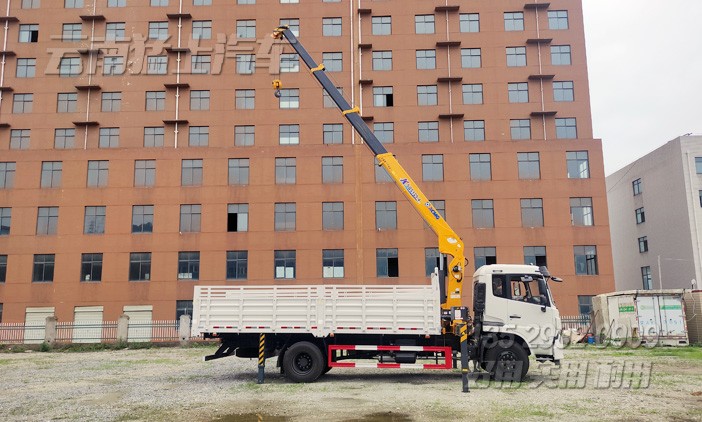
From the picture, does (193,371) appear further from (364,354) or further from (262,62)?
(262,62)

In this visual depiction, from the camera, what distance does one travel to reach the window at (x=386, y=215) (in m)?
42.8

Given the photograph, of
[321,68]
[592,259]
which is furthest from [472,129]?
[321,68]

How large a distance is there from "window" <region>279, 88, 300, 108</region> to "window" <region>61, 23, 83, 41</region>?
18.1m

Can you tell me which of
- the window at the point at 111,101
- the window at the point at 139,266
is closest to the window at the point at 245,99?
the window at the point at 111,101

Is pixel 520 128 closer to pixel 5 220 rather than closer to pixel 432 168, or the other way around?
pixel 432 168

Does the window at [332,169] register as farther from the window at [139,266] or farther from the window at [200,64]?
the window at [139,266]

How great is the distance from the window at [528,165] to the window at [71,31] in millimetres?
37561

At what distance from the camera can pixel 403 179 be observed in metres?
19.7

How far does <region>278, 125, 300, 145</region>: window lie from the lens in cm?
4506

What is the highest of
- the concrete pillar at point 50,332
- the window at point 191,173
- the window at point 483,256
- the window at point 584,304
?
the window at point 191,173

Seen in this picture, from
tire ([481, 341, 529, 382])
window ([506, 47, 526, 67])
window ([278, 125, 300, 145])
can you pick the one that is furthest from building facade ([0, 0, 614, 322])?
tire ([481, 341, 529, 382])

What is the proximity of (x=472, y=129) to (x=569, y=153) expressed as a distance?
25.5 ft

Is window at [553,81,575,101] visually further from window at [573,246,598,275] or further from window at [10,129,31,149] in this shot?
window at [10,129,31,149]

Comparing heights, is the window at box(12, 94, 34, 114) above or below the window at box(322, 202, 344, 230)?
above
